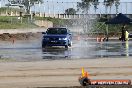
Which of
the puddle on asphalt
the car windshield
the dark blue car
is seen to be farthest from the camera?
the car windshield

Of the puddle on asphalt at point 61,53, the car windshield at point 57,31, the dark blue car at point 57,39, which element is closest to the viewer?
the puddle on asphalt at point 61,53

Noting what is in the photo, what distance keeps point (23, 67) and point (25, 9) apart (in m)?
120

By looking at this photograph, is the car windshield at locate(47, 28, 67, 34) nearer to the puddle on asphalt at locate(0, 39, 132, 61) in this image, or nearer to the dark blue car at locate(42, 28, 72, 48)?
the dark blue car at locate(42, 28, 72, 48)

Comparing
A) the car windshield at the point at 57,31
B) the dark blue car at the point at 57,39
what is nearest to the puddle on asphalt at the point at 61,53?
the dark blue car at the point at 57,39

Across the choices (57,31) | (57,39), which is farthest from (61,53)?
(57,31)

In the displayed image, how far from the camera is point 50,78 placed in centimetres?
1501

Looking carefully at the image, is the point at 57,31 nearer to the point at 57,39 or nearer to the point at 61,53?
the point at 57,39

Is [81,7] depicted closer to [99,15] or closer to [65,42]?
[99,15]

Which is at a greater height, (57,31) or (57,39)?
(57,31)

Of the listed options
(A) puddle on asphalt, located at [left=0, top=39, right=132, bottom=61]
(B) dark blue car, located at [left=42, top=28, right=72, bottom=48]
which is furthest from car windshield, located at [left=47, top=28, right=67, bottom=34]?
(A) puddle on asphalt, located at [left=0, top=39, right=132, bottom=61]

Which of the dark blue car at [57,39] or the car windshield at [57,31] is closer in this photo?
the dark blue car at [57,39]

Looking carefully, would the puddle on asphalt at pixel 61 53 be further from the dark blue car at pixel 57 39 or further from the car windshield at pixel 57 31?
the car windshield at pixel 57 31

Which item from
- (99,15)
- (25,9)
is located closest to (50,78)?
(99,15)

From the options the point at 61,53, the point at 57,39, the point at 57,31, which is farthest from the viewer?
the point at 57,31
